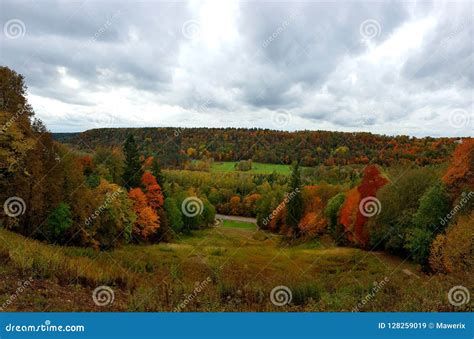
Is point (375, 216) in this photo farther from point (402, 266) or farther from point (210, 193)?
point (210, 193)

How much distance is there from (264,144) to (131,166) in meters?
96.8

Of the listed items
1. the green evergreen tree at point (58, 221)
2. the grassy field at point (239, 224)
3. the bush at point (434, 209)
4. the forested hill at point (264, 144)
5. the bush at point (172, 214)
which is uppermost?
the forested hill at point (264, 144)

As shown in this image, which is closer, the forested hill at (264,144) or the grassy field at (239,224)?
the grassy field at (239,224)

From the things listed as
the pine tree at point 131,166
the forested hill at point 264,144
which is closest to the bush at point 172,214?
the pine tree at point 131,166

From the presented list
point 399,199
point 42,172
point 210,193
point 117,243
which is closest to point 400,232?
point 399,199

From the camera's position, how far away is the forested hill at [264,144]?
112812mm

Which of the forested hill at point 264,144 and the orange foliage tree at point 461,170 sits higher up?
the forested hill at point 264,144

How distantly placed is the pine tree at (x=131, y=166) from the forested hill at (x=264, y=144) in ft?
192

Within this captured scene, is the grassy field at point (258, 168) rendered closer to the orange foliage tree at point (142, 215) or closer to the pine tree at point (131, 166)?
the pine tree at point (131, 166)

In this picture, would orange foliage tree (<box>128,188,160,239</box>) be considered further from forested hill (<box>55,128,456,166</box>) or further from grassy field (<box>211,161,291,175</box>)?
grassy field (<box>211,161,291,175</box>)

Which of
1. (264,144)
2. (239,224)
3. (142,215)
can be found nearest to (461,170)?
(142,215)

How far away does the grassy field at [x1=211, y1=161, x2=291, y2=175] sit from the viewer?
12675 cm

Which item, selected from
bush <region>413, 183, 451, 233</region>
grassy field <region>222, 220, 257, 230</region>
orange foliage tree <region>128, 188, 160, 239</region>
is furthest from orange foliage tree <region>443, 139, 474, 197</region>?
grassy field <region>222, 220, 257, 230</region>

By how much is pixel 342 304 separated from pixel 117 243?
33.2 metres
